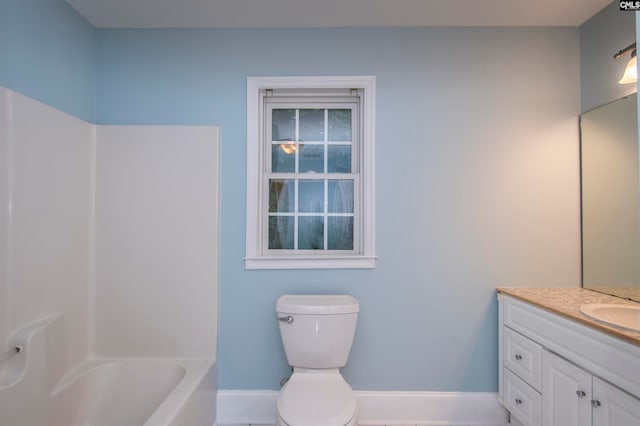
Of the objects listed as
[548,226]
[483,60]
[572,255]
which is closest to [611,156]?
[548,226]

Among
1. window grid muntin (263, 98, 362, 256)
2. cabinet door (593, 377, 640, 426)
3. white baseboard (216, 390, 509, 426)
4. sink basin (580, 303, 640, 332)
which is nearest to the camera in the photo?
cabinet door (593, 377, 640, 426)

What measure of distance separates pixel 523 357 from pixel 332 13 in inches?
85.2

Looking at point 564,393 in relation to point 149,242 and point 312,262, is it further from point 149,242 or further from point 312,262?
point 149,242

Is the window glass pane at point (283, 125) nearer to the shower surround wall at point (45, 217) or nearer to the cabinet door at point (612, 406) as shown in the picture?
the shower surround wall at point (45, 217)

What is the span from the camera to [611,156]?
5.40ft

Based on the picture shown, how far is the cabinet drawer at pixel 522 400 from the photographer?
1.47m

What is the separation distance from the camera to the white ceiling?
1.64 metres

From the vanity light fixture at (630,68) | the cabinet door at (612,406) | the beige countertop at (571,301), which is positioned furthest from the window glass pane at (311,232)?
the vanity light fixture at (630,68)

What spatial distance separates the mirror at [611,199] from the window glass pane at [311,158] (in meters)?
1.59

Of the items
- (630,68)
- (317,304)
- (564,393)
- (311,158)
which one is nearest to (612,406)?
(564,393)

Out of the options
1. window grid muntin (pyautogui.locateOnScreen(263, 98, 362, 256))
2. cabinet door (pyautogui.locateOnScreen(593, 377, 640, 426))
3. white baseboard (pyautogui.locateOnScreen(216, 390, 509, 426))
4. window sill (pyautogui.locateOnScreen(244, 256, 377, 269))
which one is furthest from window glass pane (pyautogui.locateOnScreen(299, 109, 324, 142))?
cabinet door (pyautogui.locateOnScreen(593, 377, 640, 426))

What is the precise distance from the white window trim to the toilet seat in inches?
23.8

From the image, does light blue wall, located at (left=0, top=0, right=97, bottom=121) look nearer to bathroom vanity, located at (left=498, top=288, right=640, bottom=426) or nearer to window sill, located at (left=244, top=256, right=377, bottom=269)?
window sill, located at (left=244, top=256, right=377, bottom=269)

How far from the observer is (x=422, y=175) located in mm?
1840
